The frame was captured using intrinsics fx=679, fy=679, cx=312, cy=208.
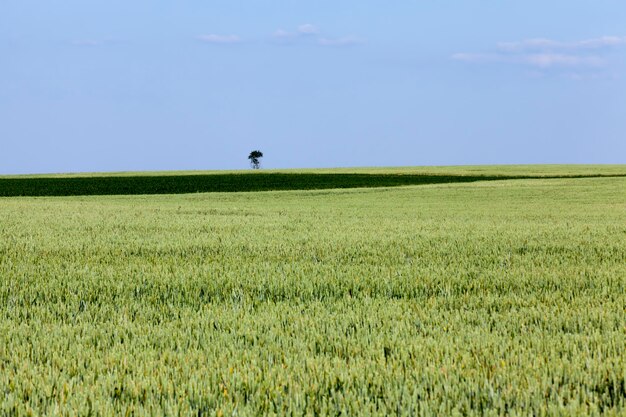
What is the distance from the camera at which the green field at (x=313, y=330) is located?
3.61 m

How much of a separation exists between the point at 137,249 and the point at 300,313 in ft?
18.7

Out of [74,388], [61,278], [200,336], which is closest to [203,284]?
[61,278]

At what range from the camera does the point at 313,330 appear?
489cm

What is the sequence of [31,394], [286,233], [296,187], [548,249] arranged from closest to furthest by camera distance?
[31,394]
[548,249]
[286,233]
[296,187]

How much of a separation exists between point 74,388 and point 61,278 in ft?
13.2

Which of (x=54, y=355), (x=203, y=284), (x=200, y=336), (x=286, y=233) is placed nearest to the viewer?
(x=54, y=355)

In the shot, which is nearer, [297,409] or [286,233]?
[297,409]

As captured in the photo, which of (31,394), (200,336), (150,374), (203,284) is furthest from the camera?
(203,284)

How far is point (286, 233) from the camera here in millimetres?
13609

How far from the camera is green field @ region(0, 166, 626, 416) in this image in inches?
142

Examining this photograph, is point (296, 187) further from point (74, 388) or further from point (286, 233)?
point (74, 388)

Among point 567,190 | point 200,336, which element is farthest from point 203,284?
point 567,190

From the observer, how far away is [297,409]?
3439mm

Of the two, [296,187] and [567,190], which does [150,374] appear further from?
[296,187]
